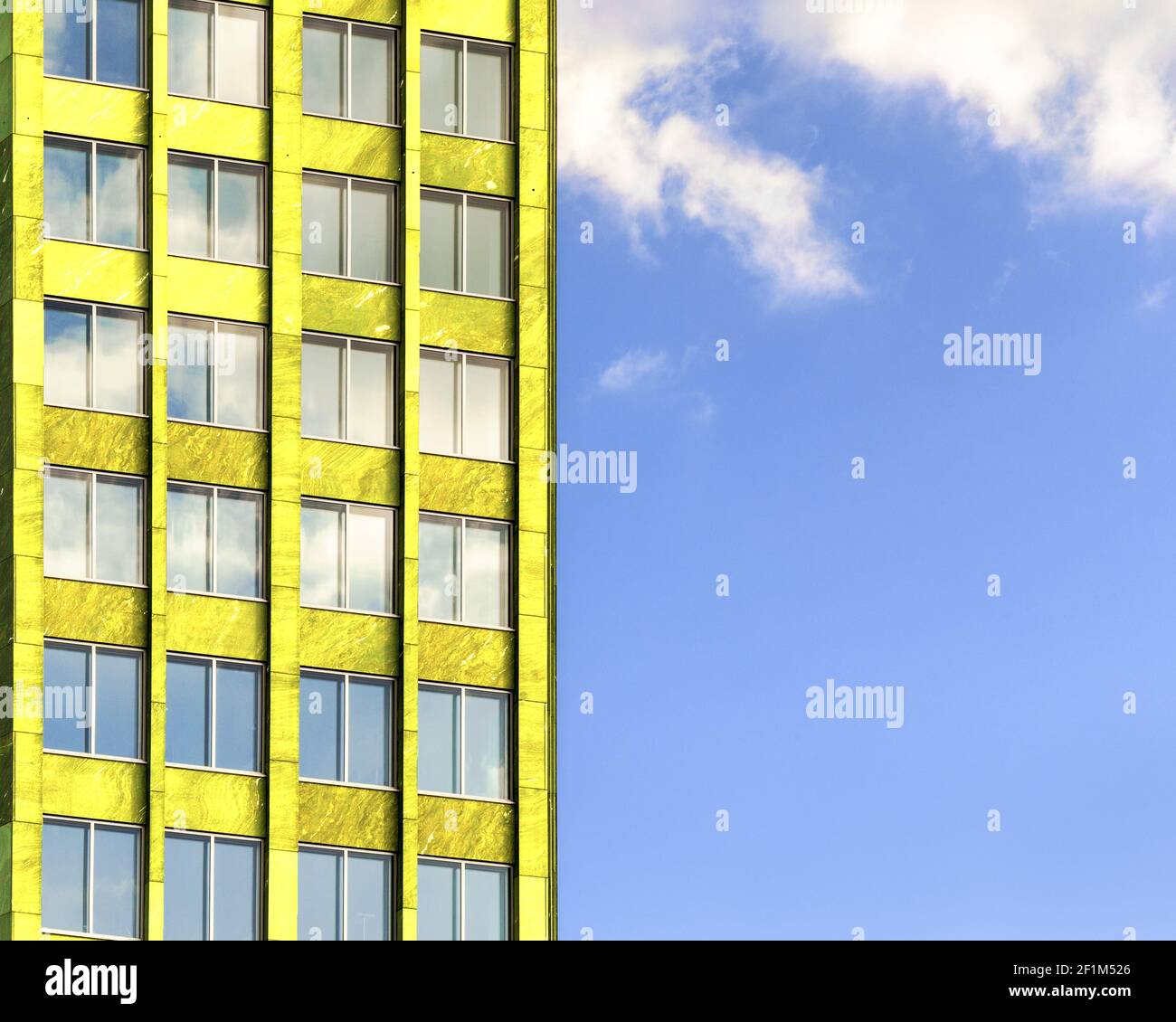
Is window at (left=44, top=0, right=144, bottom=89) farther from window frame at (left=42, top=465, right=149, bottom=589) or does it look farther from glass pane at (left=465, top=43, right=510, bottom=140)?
window frame at (left=42, top=465, right=149, bottom=589)

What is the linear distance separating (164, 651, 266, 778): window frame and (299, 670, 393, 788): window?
2.78 feet

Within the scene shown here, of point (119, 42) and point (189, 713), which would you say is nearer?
point (189, 713)

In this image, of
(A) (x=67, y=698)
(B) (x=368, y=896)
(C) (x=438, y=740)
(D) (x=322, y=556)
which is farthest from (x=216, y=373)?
(B) (x=368, y=896)

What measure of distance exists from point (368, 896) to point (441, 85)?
18475 millimetres

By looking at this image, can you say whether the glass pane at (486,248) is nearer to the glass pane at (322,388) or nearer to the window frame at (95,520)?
the glass pane at (322,388)

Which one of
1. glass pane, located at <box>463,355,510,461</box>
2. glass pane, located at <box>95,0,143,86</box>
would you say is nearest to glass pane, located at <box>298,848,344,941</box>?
glass pane, located at <box>463,355,510,461</box>

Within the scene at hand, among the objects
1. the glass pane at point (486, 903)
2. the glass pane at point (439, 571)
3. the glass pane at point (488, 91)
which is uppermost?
the glass pane at point (488, 91)

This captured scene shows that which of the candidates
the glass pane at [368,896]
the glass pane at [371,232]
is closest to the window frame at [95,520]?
the glass pane at [371,232]

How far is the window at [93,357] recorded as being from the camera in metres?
66.1

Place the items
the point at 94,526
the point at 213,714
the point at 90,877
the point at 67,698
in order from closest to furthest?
the point at 90,877 → the point at 67,698 → the point at 213,714 → the point at 94,526

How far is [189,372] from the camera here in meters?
67.1

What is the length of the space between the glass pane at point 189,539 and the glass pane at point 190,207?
17.7ft

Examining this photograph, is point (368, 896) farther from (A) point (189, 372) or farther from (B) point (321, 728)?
(A) point (189, 372)
